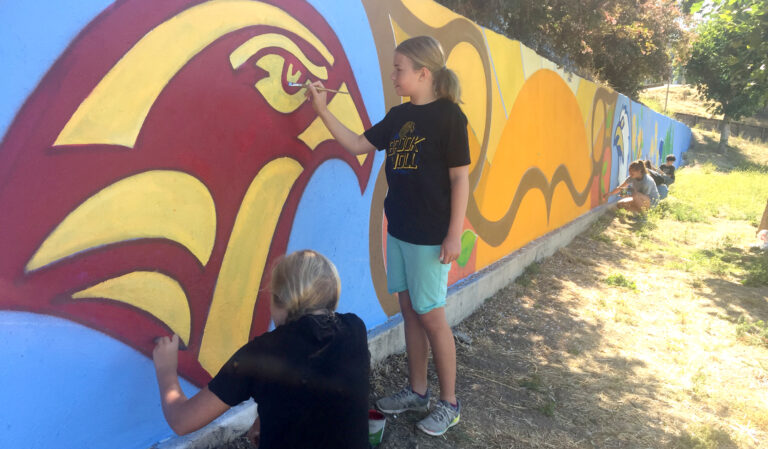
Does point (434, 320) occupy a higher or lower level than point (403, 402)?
higher

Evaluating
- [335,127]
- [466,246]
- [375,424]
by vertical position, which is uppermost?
[335,127]

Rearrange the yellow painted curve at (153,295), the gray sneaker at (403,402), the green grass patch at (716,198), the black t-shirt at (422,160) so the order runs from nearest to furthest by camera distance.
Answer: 1. the yellow painted curve at (153,295)
2. the black t-shirt at (422,160)
3. the gray sneaker at (403,402)
4. the green grass patch at (716,198)

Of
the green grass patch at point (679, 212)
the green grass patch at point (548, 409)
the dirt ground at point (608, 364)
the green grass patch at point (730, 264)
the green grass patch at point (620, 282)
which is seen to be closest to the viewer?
the dirt ground at point (608, 364)

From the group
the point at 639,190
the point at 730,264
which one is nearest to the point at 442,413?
the point at 730,264

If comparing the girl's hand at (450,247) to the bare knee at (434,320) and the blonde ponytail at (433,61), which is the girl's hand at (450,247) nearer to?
the bare knee at (434,320)

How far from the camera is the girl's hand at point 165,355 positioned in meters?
1.68

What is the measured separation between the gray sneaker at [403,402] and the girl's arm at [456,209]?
0.82 metres

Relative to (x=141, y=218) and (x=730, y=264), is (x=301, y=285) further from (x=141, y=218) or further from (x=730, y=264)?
(x=730, y=264)

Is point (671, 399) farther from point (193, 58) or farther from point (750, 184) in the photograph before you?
point (750, 184)

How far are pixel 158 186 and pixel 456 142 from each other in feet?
3.80

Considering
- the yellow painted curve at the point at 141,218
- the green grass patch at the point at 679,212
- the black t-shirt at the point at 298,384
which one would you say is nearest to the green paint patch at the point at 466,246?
the yellow painted curve at the point at 141,218

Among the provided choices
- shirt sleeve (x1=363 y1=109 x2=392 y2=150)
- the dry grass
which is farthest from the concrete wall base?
the dry grass

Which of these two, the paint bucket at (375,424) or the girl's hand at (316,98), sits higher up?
the girl's hand at (316,98)

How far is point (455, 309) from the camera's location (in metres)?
3.85
